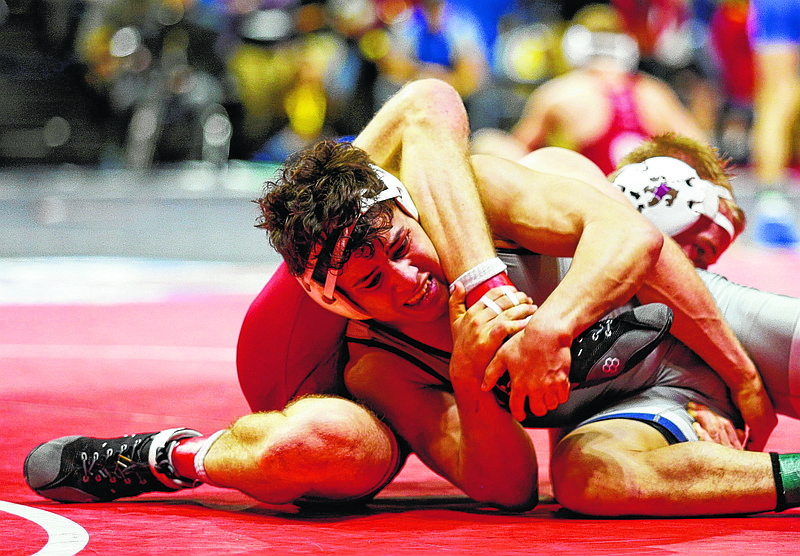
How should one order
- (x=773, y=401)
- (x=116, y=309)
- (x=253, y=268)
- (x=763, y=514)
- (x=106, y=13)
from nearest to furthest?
(x=763, y=514) < (x=773, y=401) < (x=116, y=309) < (x=253, y=268) < (x=106, y=13)

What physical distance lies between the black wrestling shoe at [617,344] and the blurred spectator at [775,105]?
5756mm

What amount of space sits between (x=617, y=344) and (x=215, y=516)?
0.82m

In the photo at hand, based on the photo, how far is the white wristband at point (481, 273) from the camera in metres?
2.15

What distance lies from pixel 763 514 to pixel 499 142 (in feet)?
13.8

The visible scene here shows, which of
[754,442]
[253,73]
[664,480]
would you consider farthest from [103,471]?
[253,73]

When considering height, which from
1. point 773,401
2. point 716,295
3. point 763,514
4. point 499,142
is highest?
point 499,142

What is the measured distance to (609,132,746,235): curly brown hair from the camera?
8.73 ft

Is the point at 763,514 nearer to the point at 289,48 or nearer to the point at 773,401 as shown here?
the point at 773,401

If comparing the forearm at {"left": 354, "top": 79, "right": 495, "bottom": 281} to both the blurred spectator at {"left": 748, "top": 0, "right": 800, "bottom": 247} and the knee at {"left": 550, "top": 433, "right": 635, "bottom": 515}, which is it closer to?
the knee at {"left": 550, "top": 433, "right": 635, "bottom": 515}

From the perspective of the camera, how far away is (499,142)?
241 inches

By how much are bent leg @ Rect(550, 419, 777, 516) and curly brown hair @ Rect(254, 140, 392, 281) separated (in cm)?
58

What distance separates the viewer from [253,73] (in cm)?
936

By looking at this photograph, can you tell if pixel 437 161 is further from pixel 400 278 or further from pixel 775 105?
pixel 775 105

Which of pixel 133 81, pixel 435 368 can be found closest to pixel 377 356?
pixel 435 368
